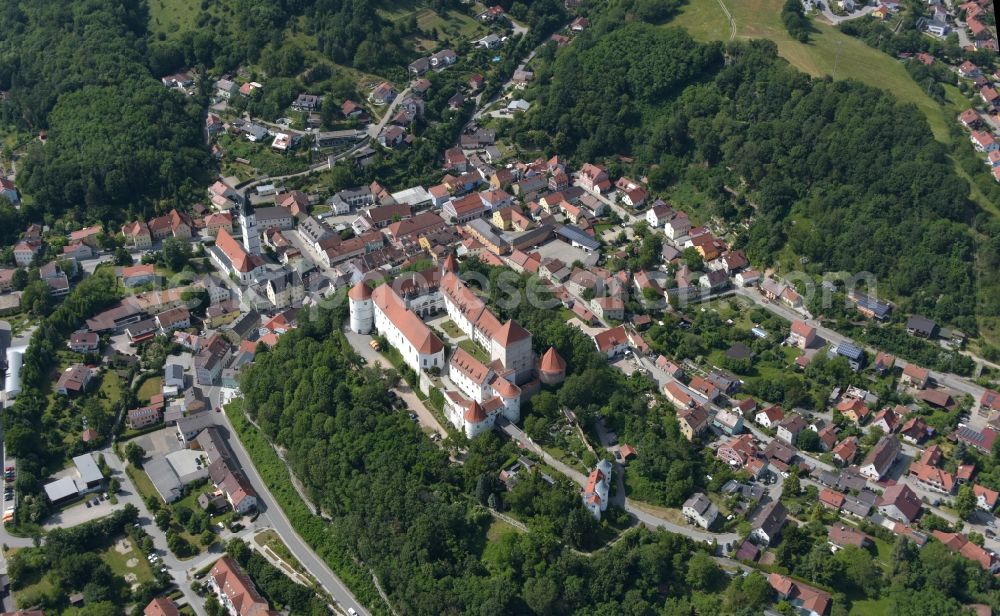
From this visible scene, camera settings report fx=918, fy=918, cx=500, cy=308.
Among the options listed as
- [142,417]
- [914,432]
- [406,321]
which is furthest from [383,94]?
[914,432]

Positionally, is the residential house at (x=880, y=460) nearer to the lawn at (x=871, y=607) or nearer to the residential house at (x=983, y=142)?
the lawn at (x=871, y=607)

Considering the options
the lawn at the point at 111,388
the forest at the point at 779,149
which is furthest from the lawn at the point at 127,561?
the forest at the point at 779,149

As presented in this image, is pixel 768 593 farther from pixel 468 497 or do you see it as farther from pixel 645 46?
pixel 645 46

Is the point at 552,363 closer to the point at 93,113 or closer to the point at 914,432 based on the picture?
the point at 914,432

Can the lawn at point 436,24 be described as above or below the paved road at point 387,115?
above

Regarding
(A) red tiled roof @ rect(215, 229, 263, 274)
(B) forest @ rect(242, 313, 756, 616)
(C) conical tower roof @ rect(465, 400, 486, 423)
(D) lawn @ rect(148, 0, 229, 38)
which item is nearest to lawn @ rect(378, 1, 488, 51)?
(D) lawn @ rect(148, 0, 229, 38)
